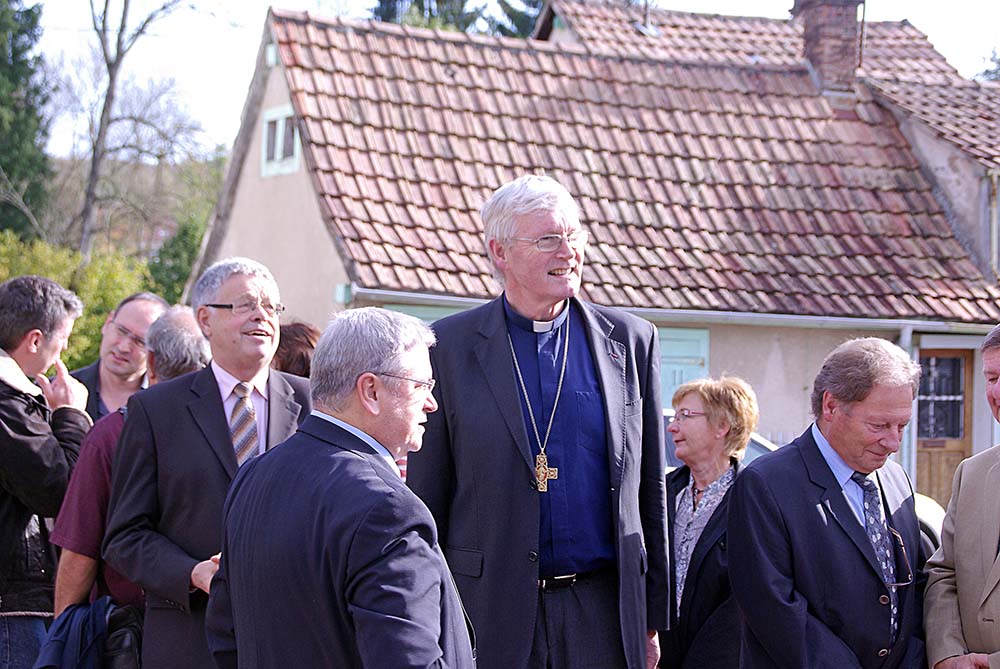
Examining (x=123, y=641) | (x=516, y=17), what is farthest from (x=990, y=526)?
(x=516, y=17)

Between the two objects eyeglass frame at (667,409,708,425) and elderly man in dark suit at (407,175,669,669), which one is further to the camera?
eyeglass frame at (667,409,708,425)

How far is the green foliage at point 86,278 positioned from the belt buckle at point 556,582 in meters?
22.5

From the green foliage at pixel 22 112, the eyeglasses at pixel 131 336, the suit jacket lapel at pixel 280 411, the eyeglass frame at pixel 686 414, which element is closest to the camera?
the suit jacket lapel at pixel 280 411

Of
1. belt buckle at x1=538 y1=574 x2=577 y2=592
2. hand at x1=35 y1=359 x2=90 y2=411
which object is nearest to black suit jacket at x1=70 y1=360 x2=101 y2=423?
hand at x1=35 y1=359 x2=90 y2=411

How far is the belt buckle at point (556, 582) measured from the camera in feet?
12.4

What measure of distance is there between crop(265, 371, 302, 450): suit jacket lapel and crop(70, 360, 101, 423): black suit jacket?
2.01 m

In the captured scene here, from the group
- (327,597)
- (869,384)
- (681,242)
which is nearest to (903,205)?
(681,242)

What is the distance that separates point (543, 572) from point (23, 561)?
7.09 feet

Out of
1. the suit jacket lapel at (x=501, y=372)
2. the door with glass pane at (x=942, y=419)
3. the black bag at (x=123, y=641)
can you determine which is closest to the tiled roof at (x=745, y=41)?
the door with glass pane at (x=942, y=419)

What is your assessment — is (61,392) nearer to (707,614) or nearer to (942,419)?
(707,614)

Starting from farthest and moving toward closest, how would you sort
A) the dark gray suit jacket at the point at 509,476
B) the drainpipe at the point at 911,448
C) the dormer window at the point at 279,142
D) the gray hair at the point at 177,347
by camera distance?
the dormer window at the point at 279,142 < the drainpipe at the point at 911,448 < the gray hair at the point at 177,347 < the dark gray suit jacket at the point at 509,476

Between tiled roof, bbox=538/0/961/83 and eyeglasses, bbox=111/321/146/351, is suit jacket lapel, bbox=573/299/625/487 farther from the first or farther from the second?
tiled roof, bbox=538/0/961/83

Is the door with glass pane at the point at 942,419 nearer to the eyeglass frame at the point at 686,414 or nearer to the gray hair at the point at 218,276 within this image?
the eyeglass frame at the point at 686,414

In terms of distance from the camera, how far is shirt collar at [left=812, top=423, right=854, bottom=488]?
408 cm
